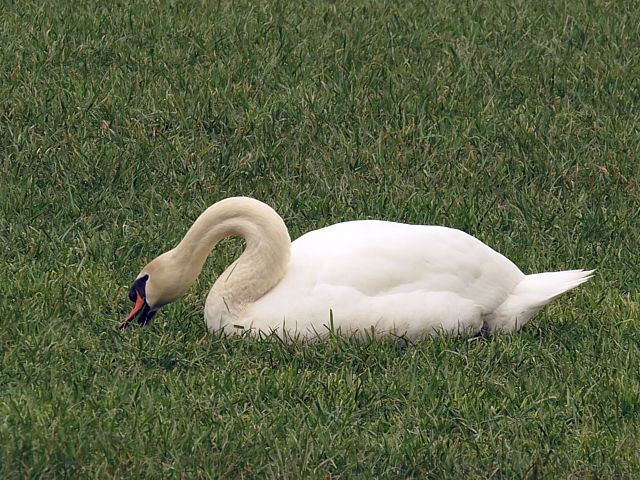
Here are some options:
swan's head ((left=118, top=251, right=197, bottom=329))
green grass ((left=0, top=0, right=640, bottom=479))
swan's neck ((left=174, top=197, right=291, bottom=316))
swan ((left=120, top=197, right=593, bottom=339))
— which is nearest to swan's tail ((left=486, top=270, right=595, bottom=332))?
swan ((left=120, top=197, right=593, bottom=339))

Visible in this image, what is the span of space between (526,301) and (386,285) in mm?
649

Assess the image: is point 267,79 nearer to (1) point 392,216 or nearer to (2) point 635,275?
(1) point 392,216

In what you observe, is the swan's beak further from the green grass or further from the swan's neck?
the swan's neck

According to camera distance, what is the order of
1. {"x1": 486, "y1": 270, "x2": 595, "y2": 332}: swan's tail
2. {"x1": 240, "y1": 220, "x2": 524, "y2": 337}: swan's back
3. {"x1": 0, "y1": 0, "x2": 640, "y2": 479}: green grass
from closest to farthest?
1. {"x1": 0, "y1": 0, "x2": 640, "y2": 479}: green grass
2. {"x1": 240, "y1": 220, "x2": 524, "y2": 337}: swan's back
3. {"x1": 486, "y1": 270, "x2": 595, "y2": 332}: swan's tail

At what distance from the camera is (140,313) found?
570 cm

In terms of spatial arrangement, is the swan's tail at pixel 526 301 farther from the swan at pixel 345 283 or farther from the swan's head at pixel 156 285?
the swan's head at pixel 156 285

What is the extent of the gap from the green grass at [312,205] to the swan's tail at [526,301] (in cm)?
13

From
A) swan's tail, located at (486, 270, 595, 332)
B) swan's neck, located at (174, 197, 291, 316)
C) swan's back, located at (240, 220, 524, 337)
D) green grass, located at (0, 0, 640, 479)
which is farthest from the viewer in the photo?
swan's tail, located at (486, 270, 595, 332)

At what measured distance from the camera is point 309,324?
5.50 metres

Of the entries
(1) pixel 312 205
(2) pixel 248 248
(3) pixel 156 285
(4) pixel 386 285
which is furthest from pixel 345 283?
(1) pixel 312 205

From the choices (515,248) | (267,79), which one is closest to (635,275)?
(515,248)

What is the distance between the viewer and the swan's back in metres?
5.50

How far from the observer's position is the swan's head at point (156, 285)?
5664mm

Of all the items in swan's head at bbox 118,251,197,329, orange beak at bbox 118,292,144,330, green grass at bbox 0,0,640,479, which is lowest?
green grass at bbox 0,0,640,479
